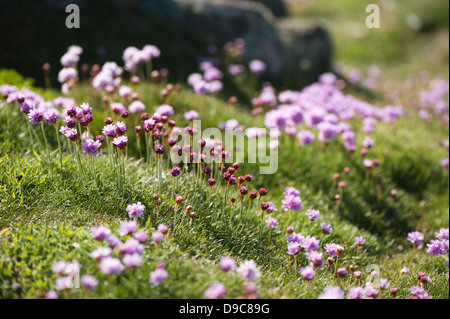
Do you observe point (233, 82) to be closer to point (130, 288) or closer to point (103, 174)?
point (103, 174)

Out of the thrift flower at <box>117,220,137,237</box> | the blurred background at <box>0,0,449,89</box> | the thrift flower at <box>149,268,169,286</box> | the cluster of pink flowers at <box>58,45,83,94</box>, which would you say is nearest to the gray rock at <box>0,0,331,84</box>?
the blurred background at <box>0,0,449,89</box>

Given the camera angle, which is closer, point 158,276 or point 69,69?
point 158,276

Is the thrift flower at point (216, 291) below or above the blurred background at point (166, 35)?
below

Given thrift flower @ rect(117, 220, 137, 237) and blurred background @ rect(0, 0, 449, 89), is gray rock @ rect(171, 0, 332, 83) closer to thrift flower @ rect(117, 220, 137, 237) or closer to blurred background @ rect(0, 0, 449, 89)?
blurred background @ rect(0, 0, 449, 89)

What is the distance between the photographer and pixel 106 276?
295 centimetres

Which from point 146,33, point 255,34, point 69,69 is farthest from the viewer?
point 255,34

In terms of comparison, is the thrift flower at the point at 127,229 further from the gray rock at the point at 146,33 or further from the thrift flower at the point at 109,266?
the gray rock at the point at 146,33

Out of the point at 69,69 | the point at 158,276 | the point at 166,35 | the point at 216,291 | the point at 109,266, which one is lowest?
the point at 216,291

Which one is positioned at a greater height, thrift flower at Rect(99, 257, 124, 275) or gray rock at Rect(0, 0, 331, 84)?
gray rock at Rect(0, 0, 331, 84)

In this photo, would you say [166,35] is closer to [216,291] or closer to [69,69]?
[69,69]

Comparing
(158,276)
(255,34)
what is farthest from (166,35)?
(158,276)

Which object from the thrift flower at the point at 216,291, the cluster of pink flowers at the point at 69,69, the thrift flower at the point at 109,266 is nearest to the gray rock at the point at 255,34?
the cluster of pink flowers at the point at 69,69

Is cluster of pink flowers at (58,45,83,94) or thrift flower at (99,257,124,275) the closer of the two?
thrift flower at (99,257,124,275)
